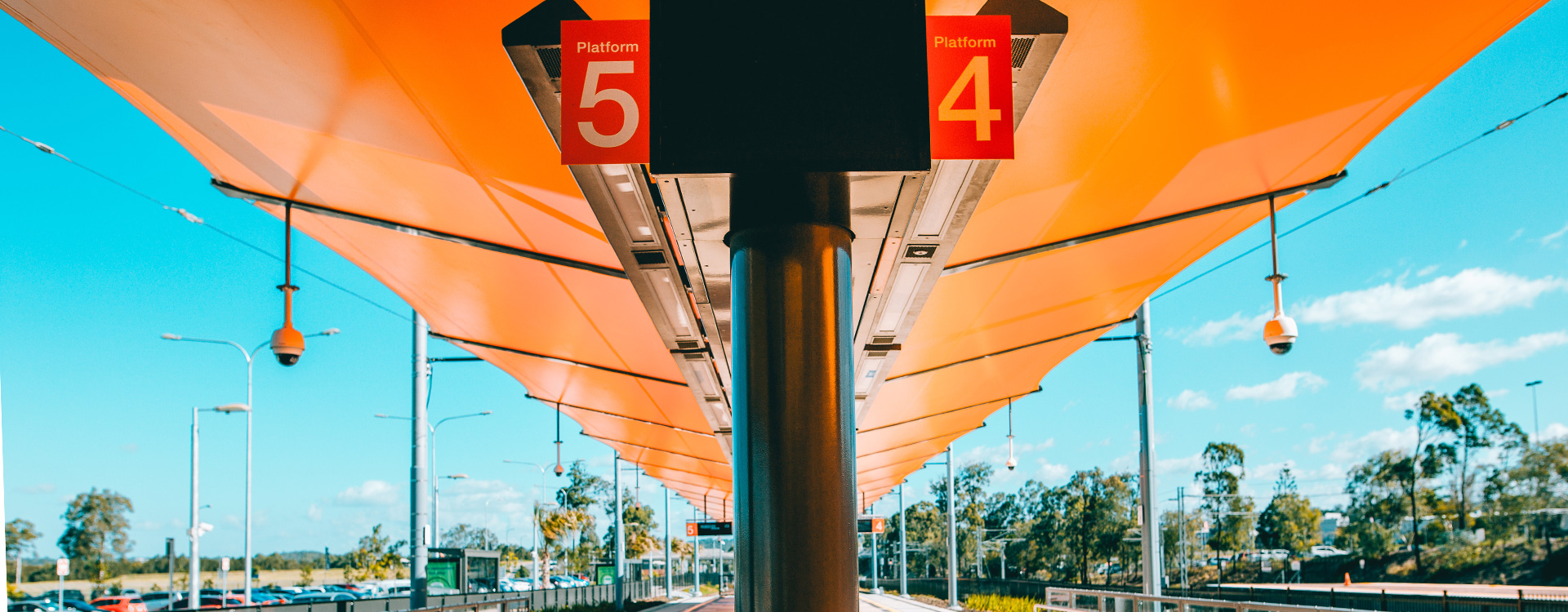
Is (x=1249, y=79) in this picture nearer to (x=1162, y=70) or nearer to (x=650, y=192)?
(x=1162, y=70)

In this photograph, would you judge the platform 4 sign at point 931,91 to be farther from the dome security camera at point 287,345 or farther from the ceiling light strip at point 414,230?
the dome security camera at point 287,345

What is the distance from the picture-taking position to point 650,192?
430 centimetres

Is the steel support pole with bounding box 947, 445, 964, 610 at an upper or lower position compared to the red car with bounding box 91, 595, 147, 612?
upper

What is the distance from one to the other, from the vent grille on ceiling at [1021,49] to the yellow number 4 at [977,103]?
0.10m

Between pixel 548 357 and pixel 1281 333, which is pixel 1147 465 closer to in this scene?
pixel 1281 333

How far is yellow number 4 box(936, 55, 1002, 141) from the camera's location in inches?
132

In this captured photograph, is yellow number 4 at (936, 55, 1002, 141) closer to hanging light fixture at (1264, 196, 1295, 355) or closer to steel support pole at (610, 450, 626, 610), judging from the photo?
hanging light fixture at (1264, 196, 1295, 355)

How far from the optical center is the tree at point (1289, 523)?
77.0 m

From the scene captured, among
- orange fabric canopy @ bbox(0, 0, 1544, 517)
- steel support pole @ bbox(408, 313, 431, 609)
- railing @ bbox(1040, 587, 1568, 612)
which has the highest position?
orange fabric canopy @ bbox(0, 0, 1544, 517)

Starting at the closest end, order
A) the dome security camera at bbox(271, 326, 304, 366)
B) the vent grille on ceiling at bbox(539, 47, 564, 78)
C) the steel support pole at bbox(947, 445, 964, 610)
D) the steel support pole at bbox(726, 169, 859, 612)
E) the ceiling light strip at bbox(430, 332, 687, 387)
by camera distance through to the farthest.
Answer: the vent grille on ceiling at bbox(539, 47, 564, 78) < the steel support pole at bbox(726, 169, 859, 612) < the dome security camera at bbox(271, 326, 304, 366) < the ceiling light strip at bbox(430, 332, 687, 387) < the steel support pole at bbox(947, 445, 964, 610)

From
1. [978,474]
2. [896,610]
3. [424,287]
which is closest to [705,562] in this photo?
[978,474]

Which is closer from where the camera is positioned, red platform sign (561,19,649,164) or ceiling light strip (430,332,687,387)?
red platform sign (561,19,649,164)

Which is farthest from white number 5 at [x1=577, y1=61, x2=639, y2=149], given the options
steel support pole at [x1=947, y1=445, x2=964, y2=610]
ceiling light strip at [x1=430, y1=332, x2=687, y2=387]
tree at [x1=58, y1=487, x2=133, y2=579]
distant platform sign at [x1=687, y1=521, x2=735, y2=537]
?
tree at [x1=58, y1=487, x2=133, y2=579]

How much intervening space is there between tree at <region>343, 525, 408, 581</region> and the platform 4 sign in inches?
3393
